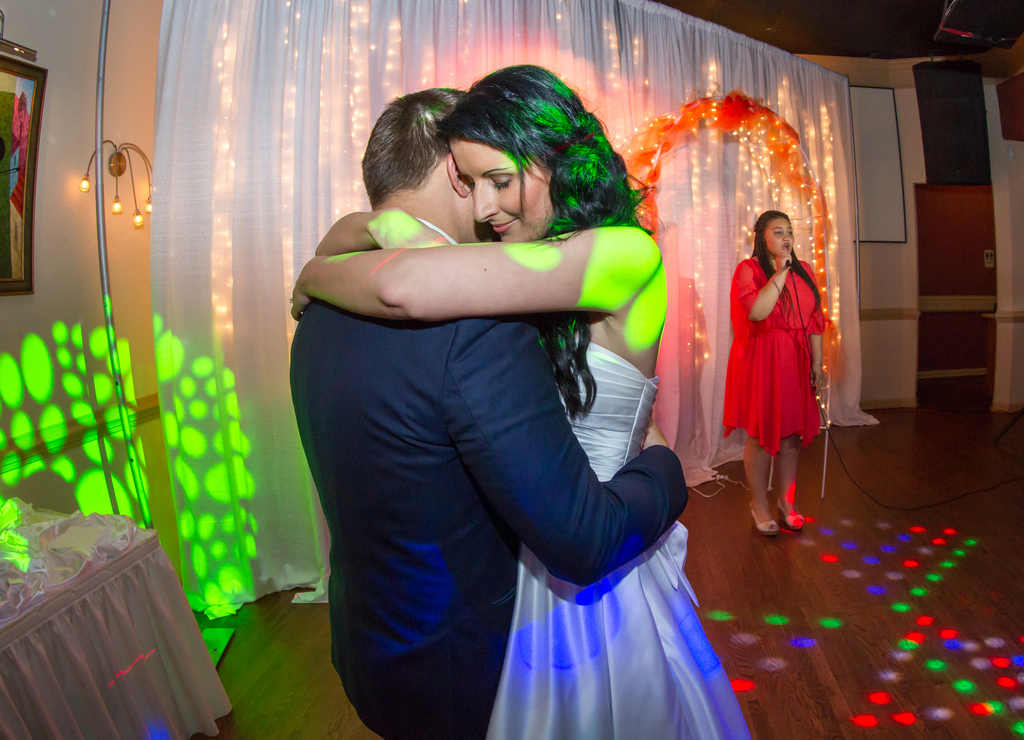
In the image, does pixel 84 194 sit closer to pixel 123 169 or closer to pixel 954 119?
pixel 123 169

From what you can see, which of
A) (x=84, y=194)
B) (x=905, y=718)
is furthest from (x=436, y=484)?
(x=84, y=194)

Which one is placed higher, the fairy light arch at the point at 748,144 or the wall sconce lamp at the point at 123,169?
the fairy light arch at the point at 748,144

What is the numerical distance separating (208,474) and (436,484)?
235 cm

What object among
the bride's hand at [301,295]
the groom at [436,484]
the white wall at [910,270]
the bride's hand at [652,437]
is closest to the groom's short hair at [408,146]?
the groom at [436,484]

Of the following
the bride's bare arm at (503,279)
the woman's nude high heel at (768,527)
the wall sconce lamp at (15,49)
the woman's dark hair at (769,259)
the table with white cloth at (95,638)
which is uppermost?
the wall sconce lamp at (15,49)

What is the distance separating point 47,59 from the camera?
7.22ft

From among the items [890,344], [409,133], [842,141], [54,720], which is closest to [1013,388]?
[890,344]

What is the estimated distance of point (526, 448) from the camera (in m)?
0.61

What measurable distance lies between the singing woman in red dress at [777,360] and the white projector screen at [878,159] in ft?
10.4

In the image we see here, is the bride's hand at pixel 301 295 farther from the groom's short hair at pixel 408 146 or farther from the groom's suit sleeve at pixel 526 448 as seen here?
the groom's suit sleeve at pixel 526 448

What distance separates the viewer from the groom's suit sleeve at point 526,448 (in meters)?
0.61

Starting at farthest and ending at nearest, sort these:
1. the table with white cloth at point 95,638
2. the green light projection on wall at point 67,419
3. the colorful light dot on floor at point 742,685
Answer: the green light projection on wall at point 67,419
the colorful light dot on floor at point 742,685
the table with white cloth at point 95,638

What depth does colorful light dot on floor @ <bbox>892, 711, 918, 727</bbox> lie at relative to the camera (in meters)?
1.77

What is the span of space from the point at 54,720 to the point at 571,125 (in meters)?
1.71
